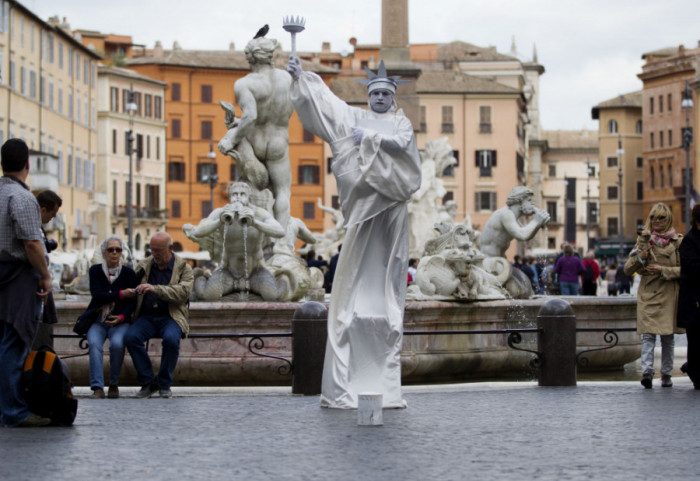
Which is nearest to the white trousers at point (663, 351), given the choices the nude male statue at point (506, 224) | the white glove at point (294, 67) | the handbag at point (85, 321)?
the white glove at point (294, 67)

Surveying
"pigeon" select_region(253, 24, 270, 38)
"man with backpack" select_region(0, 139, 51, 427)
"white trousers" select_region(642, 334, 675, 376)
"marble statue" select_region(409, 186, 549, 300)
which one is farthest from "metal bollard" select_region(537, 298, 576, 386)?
"pigeon" select_region(253, 24, 270, 38)

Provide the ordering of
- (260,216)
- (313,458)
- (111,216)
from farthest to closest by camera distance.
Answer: (111,216) < (260,216) < (313,458)

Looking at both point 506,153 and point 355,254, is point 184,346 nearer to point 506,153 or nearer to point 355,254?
point 355,254

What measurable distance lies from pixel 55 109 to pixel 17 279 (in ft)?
216

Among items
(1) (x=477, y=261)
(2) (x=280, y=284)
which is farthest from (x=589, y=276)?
(2) (x=280, y=284)

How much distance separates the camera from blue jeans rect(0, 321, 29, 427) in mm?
9031

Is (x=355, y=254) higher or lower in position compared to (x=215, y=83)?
lower

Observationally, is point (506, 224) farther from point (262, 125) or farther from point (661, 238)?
point (661, 238)

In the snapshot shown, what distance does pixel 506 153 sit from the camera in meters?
94.1

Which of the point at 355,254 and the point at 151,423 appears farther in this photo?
the point at 355,254

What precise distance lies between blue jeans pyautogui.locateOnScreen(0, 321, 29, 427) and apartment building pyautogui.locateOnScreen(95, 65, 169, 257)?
77.2m

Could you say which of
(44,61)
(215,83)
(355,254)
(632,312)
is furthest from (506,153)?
(355,254)

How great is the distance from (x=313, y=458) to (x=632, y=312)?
9.59 m

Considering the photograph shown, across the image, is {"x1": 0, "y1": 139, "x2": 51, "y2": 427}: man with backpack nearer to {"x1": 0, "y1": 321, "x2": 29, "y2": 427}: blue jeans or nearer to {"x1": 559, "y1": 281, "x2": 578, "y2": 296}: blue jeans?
{"x1": 0, "y1": 321, "x2": 29, "y2": 427}: blue jeans
